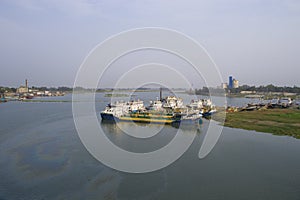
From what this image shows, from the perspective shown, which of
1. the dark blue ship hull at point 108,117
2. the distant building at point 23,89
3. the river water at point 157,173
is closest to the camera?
the river water at point 157,173

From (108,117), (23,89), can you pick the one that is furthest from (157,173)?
(23,89)

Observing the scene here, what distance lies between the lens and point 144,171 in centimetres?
442

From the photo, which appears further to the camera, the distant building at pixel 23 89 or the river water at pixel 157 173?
the distant building at pixel 23 89

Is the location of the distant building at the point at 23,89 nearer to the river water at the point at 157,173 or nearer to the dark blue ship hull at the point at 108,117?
the dark blue ship hull at the point at 108,117

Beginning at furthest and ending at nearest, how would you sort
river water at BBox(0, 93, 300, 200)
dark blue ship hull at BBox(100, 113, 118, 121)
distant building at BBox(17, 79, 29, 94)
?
distant building at BBox(17, 79, 29, 94) → dark blue ship hull at BBox(100, 113, 118, 121) → river water at BBox(0, 93, 300, 200)

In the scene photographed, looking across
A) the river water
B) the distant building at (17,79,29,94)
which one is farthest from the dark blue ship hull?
the distant building at (17,79,29,94)

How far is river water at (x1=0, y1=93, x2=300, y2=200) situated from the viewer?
11.6ft

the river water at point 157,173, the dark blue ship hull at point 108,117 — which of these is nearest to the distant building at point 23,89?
the dark blue ship hull at point 108,117

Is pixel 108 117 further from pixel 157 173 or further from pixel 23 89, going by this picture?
pixel 23 89

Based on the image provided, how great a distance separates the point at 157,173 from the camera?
14.2ft

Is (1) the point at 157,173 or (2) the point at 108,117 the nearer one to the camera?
(1) the point at 157,173

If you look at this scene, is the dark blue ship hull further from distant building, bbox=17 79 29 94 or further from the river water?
distant building, bbox=17 79 29 94

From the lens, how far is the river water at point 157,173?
355 centimetres

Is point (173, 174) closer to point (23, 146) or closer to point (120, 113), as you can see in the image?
point (23, 146)
